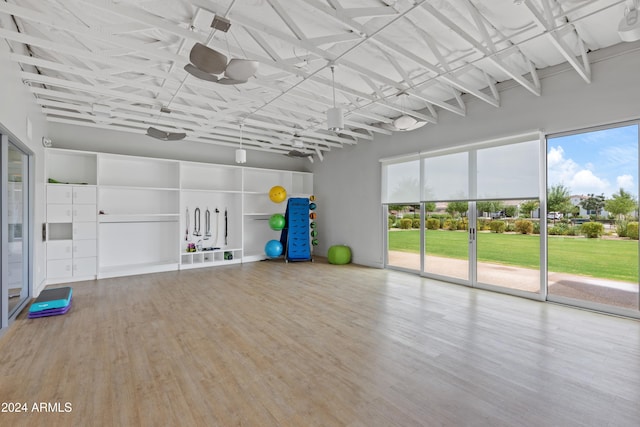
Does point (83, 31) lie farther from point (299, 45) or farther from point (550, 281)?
point (550, 281)

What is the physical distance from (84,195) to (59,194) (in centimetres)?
38

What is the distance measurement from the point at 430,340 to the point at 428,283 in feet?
9.08

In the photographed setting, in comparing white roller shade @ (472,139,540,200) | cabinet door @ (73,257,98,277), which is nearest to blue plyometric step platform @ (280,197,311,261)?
cabinet door @ (73,257,98,277)

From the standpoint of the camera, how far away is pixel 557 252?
4.78 meters

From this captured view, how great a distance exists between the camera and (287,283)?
5891mm

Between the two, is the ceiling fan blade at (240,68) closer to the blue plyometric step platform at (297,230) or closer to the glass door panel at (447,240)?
the glass door panel at (447,240)

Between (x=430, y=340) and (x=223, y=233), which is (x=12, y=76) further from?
(x=430, y=340)

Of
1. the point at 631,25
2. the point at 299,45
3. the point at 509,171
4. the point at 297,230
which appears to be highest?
the point at 299,45

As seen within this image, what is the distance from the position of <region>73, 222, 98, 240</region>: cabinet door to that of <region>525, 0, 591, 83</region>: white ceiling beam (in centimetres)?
768

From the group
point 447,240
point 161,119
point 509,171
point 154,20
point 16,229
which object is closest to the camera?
point 154,20

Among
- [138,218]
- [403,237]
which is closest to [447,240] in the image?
[403,237]

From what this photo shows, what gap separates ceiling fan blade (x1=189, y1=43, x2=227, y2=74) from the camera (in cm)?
266

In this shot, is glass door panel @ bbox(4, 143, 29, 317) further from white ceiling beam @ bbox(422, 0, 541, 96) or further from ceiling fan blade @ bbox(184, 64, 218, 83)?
white ceiling beam @ bbox(422, 0, 541, 96)

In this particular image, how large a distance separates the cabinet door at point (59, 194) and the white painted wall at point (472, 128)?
6.00 meters
